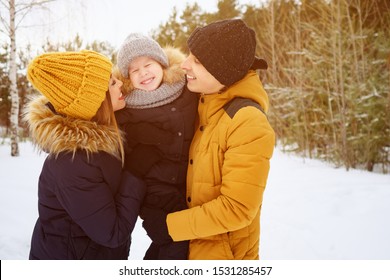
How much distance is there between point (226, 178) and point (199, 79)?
538 mm

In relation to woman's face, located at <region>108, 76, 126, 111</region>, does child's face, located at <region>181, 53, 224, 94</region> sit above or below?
above

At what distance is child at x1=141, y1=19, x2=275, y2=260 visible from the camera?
4.44 ft

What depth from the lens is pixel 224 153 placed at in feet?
4.71

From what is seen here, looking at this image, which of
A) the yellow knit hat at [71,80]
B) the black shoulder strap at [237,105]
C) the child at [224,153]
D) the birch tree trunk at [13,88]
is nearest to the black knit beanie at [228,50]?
the child at [224,153]

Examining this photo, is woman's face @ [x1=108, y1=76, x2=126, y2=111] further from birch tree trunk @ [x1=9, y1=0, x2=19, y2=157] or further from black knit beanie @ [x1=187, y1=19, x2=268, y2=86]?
birch tree trunk @ [x1=9, y1=0, x2=19, y2=157]

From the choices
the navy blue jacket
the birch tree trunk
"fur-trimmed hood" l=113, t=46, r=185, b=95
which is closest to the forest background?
the birch tree trunk

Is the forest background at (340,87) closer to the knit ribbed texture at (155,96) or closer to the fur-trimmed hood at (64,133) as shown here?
the knit ribbed texture at (155,96)

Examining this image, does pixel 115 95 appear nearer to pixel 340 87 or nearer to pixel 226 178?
pixel 226 178

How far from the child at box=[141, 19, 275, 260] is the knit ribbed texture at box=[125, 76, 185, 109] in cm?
15

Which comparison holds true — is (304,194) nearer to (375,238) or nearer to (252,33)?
(375,238)

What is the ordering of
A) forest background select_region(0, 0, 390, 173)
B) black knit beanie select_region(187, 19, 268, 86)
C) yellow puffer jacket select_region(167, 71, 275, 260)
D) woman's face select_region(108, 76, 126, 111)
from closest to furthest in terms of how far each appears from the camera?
yellow puffer jacket select_region(167, 71, 275, 260) < black knit beanie select_region(187, 19, 268, 86) < woman's face select_region(108, 76, 126, 111) < forest background select_region(0, 0, 390, 173)

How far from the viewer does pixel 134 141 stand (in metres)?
1.69
